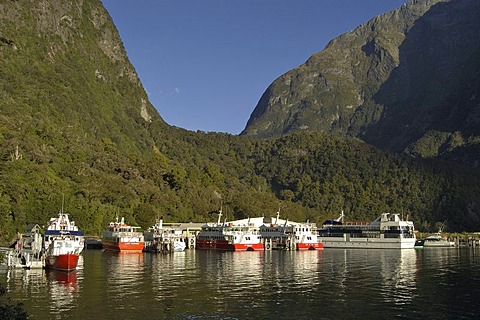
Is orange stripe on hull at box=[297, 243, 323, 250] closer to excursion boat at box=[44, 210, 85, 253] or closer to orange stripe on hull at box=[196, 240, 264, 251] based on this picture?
orange stripe on hull at box=[196, 240, 264, 251]

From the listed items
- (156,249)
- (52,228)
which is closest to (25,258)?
(52,228)

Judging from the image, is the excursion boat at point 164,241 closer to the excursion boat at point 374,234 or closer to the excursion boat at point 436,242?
the excursion boat at point 374,234

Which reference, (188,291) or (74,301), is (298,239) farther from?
(74,301)

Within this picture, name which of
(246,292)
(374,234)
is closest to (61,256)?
(246,292)

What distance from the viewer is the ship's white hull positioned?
507ft

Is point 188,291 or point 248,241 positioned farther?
point 248,241

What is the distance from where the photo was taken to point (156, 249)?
5207 inches

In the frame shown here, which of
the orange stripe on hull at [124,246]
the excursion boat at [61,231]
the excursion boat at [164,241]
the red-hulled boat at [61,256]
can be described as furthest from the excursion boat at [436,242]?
the red-hulled boat at [61,256]

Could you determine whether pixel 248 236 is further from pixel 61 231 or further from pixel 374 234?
pixel 61 231

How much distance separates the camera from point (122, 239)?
12650cm

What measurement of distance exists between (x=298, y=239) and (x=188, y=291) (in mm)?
88312

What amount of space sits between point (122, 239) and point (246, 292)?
71.5 metres

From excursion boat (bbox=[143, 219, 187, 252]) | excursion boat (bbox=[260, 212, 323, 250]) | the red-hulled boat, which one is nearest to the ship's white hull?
excursion boat (bbox=[260, 212, 323, 250])

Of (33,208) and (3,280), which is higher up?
(33,208)
